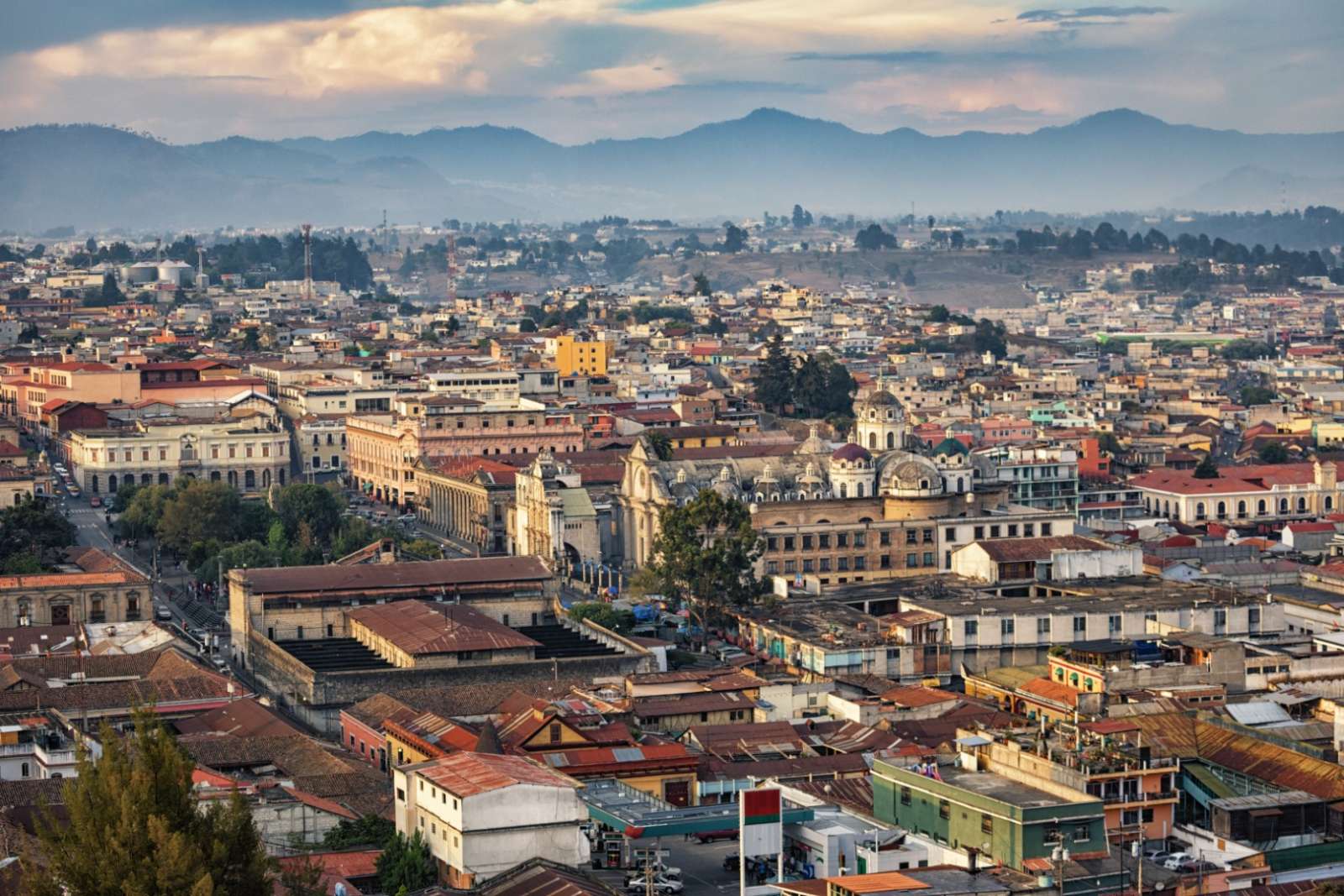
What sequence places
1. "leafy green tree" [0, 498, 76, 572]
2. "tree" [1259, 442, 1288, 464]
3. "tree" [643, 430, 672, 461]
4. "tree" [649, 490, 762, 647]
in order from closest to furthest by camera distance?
"tree" [649, 490, 762, 647] < "leafy green tree" [0, 498, 76, 572] < "tree" [643, 430, 672, 461] < "tree" [1259, 442, 1288, 464]

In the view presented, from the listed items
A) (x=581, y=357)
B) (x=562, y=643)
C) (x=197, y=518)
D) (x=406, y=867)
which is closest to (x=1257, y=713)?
(x=406, y=867)

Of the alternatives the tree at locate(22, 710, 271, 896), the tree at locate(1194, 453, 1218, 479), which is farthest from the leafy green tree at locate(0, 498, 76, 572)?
the tree at locate(22, 710, 271, 896)

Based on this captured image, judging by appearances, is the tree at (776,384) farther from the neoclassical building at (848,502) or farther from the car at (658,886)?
the car at (658,886)

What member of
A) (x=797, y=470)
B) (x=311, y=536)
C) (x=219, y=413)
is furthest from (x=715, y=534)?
(x=219, y=413)

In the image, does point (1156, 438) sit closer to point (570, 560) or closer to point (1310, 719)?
point (570, 560)

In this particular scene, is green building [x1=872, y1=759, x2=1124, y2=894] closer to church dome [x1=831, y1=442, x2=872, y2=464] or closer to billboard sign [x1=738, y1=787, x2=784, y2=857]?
billboard sign [x1=738, y1=787, x2=784, y2=857]

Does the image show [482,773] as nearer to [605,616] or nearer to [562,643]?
[562,643]
